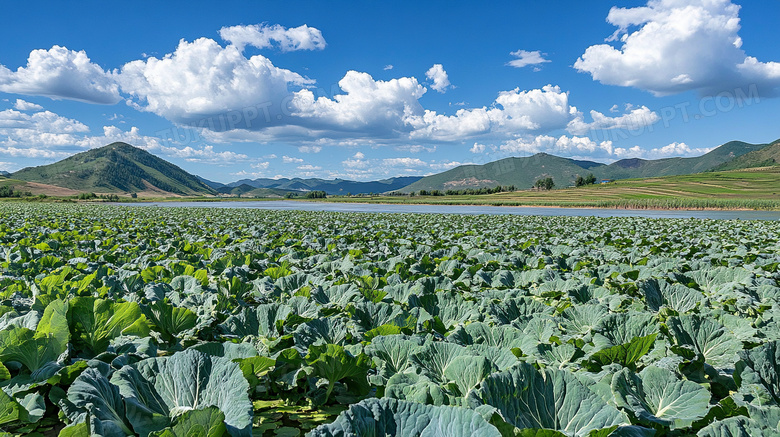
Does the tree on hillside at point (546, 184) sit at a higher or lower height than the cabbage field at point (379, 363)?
higher

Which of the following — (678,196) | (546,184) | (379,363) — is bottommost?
(678,196)

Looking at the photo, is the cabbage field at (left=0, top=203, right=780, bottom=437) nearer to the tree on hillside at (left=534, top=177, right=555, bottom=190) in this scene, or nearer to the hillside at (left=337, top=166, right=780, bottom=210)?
the hillside at (left=337, top=166, right=780, bottom=210)

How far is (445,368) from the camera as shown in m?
2.37

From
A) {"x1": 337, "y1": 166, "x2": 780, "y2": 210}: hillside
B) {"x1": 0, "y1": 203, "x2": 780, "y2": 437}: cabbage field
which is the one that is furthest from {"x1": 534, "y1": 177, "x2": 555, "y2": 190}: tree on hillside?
{"x1": 0, "y1": 203, "x2": 780, "y2": 437}: cabbage field

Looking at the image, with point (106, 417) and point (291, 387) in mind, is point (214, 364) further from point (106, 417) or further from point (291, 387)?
point (291, 387)

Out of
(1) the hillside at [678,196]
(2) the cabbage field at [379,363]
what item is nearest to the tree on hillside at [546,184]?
(1) the hillside at [678,196]

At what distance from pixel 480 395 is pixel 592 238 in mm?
13508

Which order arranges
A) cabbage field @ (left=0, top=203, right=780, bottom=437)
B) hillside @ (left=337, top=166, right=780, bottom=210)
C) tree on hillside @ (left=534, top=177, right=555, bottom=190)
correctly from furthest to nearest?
tree on hillside @ (left=534, top=177, right=555, bottom=190) < hillside @ (left=337, top=166, right=780, bottom=210) < cabbage field @ (left=0, top=203, right=780, bottom=437)

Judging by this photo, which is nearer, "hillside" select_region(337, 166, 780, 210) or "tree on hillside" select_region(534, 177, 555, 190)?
"hillside" select_region(337, 166, 780, 210)

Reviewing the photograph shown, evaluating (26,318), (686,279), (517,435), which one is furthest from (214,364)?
(686,279)

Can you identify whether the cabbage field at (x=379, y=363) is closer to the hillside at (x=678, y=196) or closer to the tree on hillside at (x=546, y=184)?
the hillside at (x=678, y=196)

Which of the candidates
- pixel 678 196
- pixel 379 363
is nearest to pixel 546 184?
pixel 678 196

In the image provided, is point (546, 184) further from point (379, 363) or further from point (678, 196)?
point (379, 363)

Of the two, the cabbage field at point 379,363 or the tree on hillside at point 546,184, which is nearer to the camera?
the cabbage field at point 379,363
